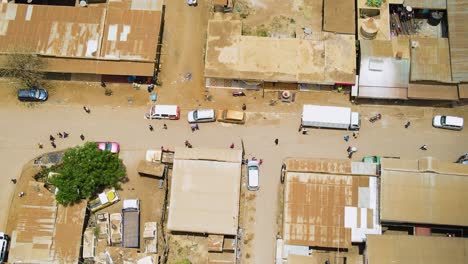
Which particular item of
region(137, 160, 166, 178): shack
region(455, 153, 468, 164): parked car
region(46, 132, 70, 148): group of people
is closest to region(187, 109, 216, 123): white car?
region(137, 160, 166, 178): shack

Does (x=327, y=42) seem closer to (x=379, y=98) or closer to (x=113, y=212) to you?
(x=379, y=98)

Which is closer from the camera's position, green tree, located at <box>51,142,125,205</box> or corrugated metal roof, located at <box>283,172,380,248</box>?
corrugated metal roof, located at <box>283,172,380,248</box>

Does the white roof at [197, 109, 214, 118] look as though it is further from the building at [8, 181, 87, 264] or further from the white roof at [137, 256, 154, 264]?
the white roof at [137, 256, 154, 264]

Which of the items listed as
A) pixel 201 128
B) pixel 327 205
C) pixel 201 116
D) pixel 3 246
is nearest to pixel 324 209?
pixel 327 205

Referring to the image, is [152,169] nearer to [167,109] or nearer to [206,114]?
[167,109]

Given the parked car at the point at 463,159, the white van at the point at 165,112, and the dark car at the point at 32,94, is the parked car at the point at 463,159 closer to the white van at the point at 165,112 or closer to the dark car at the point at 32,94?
the white van at the point at 165,112

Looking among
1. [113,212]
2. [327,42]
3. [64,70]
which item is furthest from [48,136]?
[327,42]

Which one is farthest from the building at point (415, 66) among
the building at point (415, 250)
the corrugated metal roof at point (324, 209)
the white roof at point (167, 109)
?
the white roof at point (167, 109)
